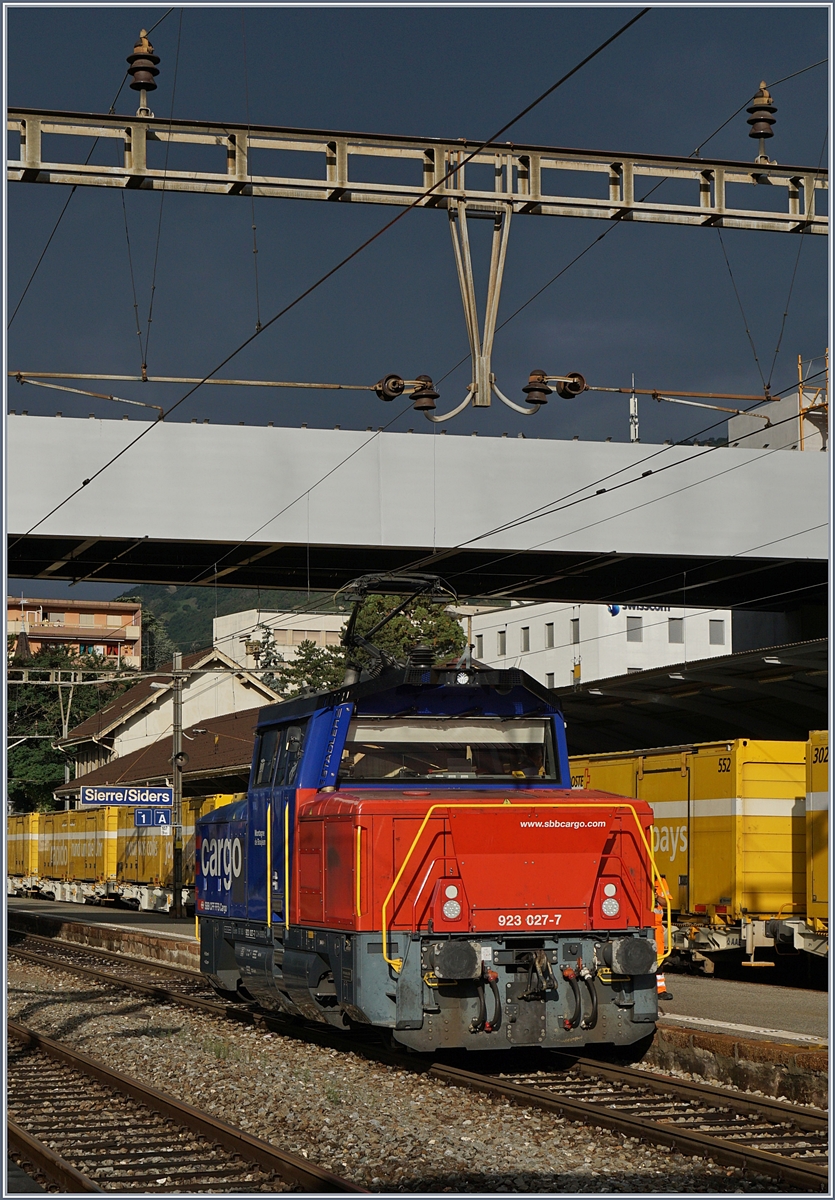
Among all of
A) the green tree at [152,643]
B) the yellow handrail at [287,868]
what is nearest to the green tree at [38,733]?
the green tree at [152,643]

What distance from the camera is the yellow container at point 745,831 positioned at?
19.1 metres

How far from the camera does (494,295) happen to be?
13062 mm

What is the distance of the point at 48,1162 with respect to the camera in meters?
8.34

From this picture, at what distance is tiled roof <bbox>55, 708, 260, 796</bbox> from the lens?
160ft

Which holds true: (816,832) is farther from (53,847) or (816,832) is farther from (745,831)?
(53,847)

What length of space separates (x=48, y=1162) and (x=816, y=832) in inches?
481

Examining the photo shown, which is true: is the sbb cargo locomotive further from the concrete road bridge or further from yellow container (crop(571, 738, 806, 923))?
the concrete road bridge

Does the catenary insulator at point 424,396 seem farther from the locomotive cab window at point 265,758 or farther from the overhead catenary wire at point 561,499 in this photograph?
the overhead catenary wire at point 561,499

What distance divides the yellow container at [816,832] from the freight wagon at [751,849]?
0.02 m

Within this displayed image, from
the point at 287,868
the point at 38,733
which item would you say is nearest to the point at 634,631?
the point at 38,733

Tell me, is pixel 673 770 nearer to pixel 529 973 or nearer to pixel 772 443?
pixel 529 973

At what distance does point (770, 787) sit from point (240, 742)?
32252 mm

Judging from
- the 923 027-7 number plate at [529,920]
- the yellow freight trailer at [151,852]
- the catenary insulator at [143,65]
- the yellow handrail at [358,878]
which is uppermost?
the catenary insulator at [143,65]

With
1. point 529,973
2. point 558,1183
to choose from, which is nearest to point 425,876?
point 529,973
